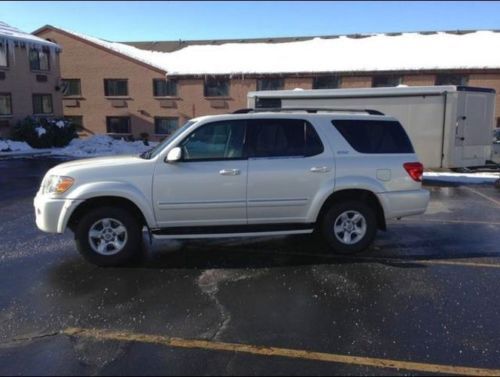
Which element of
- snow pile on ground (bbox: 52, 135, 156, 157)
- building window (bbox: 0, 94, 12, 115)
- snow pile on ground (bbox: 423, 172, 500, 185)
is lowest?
snow pile on ground (bbox: 423, 172, 500, 185)

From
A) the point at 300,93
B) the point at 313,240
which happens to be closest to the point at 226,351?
the point at 313,240

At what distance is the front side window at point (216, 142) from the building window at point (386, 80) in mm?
24771

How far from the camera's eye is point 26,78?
91.6ft

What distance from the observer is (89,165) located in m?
6.10

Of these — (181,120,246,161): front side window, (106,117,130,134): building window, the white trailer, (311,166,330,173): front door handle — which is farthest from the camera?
(106,117,130,134): building window

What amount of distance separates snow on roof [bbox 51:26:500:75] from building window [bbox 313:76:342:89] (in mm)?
587

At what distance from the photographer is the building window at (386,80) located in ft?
95.5

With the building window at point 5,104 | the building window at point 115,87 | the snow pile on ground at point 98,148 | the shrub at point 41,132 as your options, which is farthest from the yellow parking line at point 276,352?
the building window at point 115,87

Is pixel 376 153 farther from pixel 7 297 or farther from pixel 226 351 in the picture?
pixel 7 297

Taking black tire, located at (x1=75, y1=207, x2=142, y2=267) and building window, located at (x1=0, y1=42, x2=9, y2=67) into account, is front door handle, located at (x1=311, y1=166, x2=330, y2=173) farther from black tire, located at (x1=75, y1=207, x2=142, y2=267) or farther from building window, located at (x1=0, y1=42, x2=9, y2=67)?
building window, located at (x1=0, y1=42, x2=9, y2=67)

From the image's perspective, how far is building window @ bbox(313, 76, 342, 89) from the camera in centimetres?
3019

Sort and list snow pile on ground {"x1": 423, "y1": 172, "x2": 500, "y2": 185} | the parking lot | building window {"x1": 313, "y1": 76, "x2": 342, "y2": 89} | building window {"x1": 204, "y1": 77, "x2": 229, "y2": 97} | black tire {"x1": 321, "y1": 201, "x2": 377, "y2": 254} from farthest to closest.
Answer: building window {"x1": 204, "y1": 77, "x2": 229, "y2": 97} < building window {"x1": 313, "y1": 76, "x2": 342, "y2": 89} < snow pile on ground {"x1": 423, "y1": 172, "x2": 500, "y2": 185} < black tire {"x1": 321, "y1": 201, "x2": 377, "y2": 254} < the parking lot

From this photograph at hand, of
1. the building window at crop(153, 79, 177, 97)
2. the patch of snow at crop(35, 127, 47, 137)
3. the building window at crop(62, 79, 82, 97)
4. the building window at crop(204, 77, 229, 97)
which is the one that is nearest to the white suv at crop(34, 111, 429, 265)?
the patch of snow at crop(35, 127, 47, 137)

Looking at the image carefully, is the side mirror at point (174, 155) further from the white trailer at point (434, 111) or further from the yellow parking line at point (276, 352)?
the white trailer at point (434, 111)
